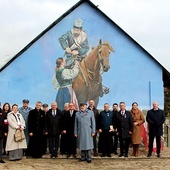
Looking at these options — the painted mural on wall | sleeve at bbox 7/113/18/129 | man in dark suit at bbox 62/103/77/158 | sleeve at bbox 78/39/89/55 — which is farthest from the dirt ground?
sleeve at bbox 78/39/89/55

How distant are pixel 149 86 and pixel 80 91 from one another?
2.49 meters

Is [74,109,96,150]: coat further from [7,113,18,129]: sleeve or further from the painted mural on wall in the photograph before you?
the painted mural on wall

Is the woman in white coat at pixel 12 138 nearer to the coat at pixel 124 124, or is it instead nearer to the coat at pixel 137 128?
the coat at pixel 124 124

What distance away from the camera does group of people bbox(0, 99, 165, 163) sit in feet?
37.0

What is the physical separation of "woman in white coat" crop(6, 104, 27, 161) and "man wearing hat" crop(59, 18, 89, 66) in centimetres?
397

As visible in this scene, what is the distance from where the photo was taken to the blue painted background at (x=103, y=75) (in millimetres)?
14484

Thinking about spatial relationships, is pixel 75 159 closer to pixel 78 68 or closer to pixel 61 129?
pixel 61 129

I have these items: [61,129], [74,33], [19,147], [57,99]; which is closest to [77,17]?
[74,33]

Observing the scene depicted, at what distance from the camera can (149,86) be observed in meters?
15.1

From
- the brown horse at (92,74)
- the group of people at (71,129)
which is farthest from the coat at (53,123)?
the brown horse at (92,74)

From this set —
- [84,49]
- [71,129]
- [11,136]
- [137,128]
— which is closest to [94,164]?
[71,129]

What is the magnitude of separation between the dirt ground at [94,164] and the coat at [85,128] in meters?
0.50


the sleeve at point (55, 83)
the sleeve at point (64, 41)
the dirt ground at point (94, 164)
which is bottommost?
the dirt ground at point (94, 164)

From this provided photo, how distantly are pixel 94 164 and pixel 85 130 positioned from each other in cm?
93
